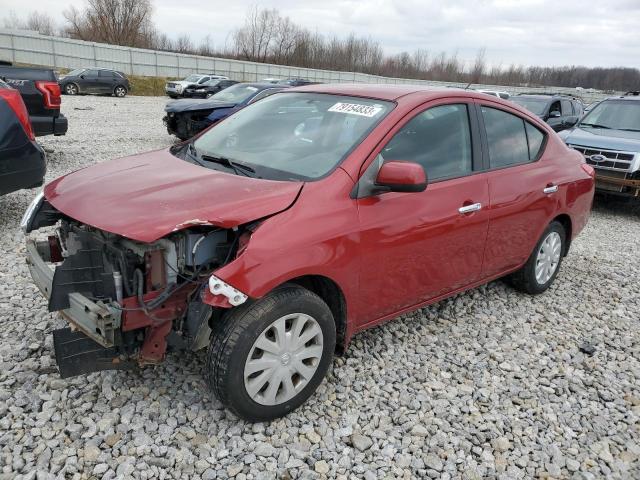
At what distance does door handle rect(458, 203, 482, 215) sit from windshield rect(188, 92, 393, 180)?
852 mm

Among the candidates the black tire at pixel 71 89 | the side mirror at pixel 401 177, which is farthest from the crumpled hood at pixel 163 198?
the black tire at pixel 71 89

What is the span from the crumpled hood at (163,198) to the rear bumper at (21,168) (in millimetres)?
2291

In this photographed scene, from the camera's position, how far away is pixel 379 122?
3166mm

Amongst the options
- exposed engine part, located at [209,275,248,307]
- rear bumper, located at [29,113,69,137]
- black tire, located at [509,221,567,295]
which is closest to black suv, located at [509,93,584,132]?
black tire, located at [509,221,567,295]

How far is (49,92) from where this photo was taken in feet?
28.3

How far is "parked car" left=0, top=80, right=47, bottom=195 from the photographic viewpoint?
197 inches

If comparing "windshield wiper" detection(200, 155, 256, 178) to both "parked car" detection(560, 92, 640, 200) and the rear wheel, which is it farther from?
the rear wheel

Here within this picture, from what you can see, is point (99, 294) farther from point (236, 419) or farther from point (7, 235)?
point (7, 235)

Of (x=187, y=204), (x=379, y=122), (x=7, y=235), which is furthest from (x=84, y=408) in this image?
(x=7, y=235)

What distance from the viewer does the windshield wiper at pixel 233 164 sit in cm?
307

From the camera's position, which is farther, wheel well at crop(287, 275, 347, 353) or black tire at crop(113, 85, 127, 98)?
black tire at crop(113, 85, 127, 98)

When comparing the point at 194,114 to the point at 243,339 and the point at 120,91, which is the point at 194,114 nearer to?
the point at 243,339

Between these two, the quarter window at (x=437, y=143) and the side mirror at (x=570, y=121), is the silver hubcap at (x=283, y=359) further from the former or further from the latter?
the side mirror at (x=570, y=121)

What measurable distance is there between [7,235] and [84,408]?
3.38 meters
